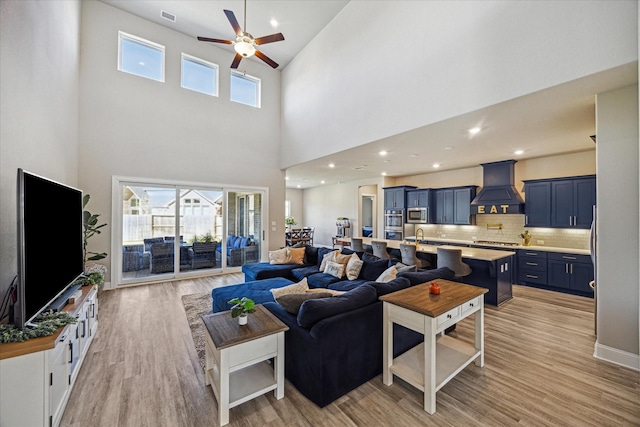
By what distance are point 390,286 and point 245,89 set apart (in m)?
6.79

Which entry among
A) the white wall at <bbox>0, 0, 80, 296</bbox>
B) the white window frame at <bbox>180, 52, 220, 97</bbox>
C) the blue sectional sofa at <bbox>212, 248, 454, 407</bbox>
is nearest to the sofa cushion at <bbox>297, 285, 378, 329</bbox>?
the blue sectional sofa at <bbox>212, 248, 454, 407</bbox>

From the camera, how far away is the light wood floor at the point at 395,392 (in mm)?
1943

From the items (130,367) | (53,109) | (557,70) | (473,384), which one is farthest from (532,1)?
(53,109)

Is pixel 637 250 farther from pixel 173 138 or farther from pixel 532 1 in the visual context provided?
pixel 173 138

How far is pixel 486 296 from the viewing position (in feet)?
14.8

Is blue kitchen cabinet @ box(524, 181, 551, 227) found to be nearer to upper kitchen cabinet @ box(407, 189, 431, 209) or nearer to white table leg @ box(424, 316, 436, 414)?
upper kitchen cabinet @ box(407, 189, 431, 209)

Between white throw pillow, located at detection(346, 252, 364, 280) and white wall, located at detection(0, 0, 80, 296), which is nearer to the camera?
white wall, located at detection(0, 0, 80, 296)

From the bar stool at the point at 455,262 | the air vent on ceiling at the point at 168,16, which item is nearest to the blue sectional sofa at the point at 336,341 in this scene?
the bar stool at the point at 455,262

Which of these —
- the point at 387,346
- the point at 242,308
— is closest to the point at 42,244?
the point at 242,308

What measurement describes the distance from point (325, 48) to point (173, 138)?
4.02 metres

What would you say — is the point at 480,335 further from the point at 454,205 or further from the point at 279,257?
the point at 454,205

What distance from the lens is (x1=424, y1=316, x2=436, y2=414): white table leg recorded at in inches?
77.5

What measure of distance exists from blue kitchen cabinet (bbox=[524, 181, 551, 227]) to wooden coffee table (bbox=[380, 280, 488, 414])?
4.70 m

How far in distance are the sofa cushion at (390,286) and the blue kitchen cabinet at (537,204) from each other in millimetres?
4948
